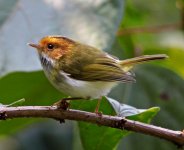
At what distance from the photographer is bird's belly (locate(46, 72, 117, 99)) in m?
2.40

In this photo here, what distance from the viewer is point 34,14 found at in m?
2.70

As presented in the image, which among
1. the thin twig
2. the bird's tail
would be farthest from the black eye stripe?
the thin twig

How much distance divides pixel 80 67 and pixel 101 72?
110mm

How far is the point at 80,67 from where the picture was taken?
261 cm

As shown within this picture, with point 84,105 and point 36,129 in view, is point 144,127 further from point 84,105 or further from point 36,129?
point 36,129

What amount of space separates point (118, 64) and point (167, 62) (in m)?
1.09

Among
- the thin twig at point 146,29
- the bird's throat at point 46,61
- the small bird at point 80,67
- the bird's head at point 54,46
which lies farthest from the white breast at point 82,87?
the thin twig at point 146,29

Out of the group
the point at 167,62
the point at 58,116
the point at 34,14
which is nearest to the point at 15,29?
the point at 34,14

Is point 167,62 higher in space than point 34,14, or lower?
lower

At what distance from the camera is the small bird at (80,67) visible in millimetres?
2445

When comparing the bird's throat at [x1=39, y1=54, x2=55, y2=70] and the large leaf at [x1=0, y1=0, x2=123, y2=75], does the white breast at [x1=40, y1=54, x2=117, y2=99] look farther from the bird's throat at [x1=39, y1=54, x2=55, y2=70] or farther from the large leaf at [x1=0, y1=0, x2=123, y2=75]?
the large leaf at [x1=0, y1=0, x2=123, y2=75]

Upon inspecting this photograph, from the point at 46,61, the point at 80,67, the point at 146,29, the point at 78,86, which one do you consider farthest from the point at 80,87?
the point at 146,29

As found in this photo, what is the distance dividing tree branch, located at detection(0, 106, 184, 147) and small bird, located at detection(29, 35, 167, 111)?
0.56 meters

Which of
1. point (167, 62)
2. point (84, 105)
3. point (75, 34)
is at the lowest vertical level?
point (167, 62)
